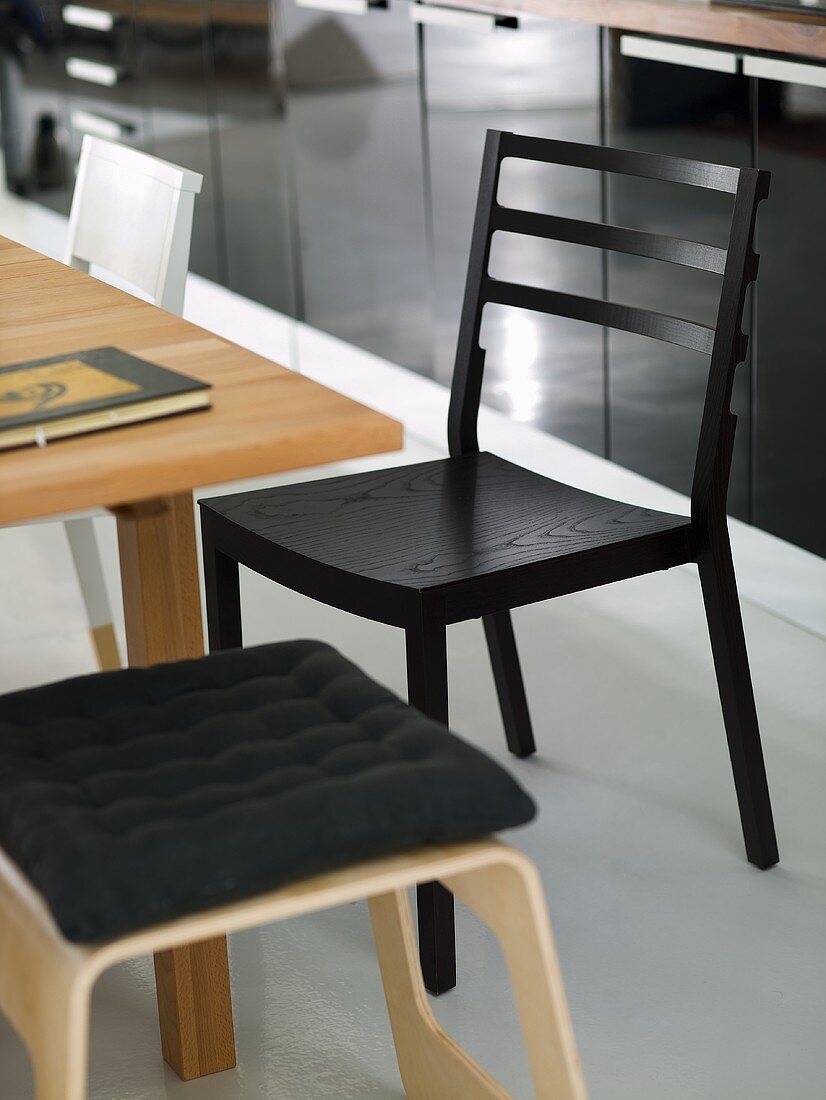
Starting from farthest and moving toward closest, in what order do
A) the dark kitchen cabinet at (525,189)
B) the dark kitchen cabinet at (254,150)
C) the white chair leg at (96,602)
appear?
the dark kitchen cabinet at (254,150)
the dark kitchen cabinet at (525,189)
the white chair leg at (96,602)

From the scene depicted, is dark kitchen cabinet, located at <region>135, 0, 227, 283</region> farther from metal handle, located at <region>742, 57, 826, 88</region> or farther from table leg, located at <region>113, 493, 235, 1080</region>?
table leg, located at <region>113, 493, 235, 1080</region>

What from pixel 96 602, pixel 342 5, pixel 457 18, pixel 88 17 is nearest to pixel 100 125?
pixel 88 17

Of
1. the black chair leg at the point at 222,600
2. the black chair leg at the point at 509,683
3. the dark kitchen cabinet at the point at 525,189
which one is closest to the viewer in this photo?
the black chair leg at the point at 222,600

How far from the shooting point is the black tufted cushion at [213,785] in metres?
1.00

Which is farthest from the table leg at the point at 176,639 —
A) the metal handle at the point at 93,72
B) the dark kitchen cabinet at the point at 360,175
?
the metal handle at the point at 93,72

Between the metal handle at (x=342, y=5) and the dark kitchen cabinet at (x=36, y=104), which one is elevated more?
the metal handle at (x=342, y=5)

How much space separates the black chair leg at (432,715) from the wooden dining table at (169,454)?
0.22 m

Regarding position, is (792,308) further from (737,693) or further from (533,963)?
(533,963)

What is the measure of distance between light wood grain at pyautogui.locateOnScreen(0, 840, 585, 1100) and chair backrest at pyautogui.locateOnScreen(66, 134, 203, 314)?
3.36ft

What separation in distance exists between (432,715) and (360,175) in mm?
2121

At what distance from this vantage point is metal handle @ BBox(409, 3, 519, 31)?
287 cm

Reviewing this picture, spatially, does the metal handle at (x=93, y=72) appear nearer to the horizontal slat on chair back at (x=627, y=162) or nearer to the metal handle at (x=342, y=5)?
the metal handle at (x=342, y=5)

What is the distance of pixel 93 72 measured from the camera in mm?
4648

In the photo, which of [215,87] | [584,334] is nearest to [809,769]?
[584,334]
